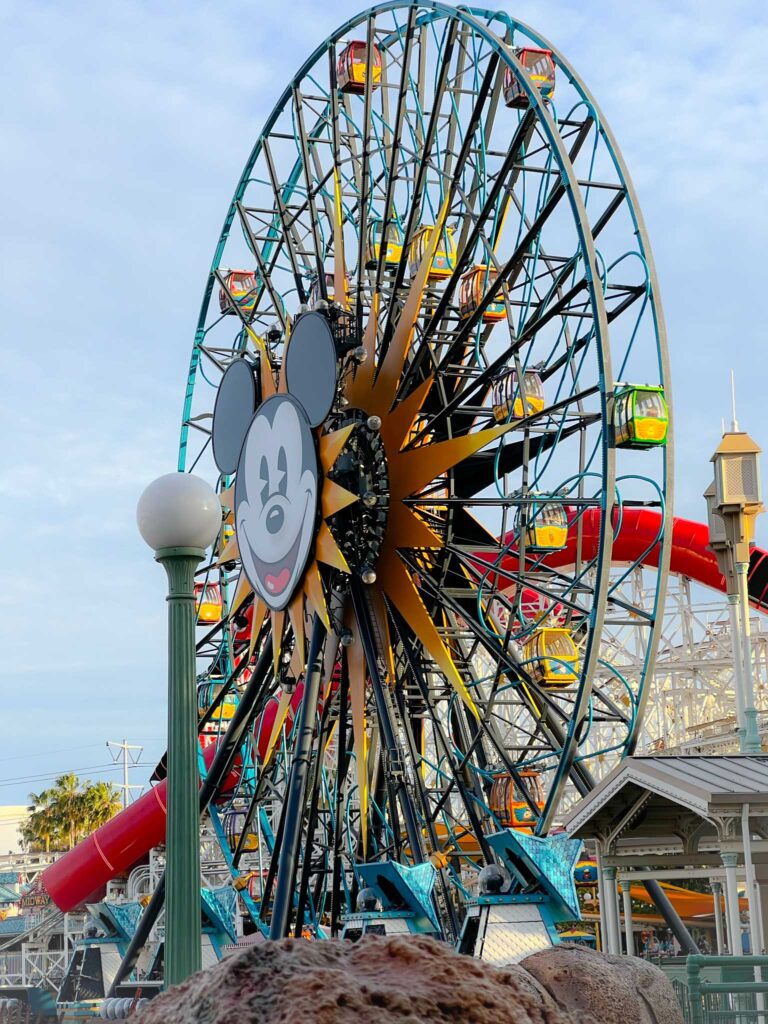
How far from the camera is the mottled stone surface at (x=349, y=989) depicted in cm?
285

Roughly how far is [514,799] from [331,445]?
434 cm

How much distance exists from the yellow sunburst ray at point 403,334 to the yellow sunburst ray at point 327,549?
1.48 metres

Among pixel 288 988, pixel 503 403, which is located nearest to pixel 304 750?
pixel 503 403

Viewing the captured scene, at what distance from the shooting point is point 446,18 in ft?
55.5

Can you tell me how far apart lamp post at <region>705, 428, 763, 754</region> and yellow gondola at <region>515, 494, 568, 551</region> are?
2.02m

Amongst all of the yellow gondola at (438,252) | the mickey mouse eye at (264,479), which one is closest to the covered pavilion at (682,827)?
the mickey mouse eye at (264,479)

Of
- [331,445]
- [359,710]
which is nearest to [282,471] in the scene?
[331,445]

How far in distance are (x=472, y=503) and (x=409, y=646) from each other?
190 centimetres

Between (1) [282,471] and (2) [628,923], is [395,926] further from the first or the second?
(1) [282,471]

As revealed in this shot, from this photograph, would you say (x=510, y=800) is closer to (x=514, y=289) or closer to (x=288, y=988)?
(x=514, y=289)

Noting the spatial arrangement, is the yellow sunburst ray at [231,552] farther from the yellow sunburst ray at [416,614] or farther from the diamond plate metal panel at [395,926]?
the diamond plate metal panel at [395,926]

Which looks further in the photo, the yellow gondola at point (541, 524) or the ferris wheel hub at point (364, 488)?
the ferris wheel hub at point (364, 488)

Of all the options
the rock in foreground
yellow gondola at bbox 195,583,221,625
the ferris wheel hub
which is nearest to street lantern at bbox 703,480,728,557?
the ferris wheel hub

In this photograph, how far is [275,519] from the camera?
1725 centimetres
